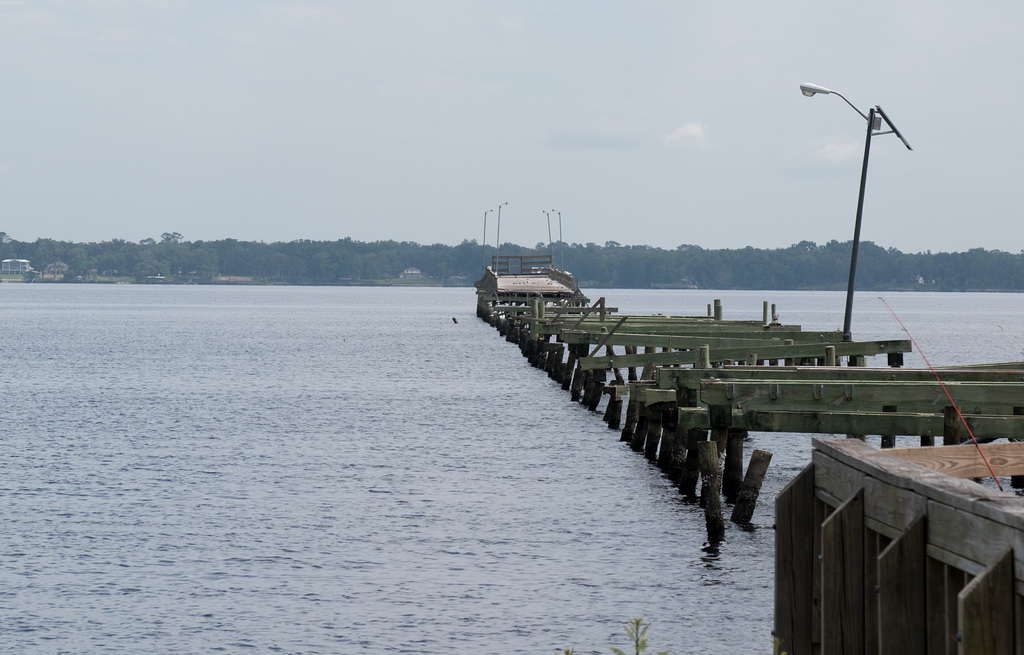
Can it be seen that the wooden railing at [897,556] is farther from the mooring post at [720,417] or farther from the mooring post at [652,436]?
the mooring post at [652,436]

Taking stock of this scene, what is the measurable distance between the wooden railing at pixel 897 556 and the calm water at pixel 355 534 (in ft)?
18.5

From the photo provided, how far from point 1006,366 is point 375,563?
11.6 meters

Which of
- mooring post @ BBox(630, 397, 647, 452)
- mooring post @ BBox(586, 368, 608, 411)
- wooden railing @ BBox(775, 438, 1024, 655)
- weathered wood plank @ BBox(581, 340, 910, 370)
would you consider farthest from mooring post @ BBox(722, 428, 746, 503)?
mooring post @ BBox(586, 368, 608, 411)

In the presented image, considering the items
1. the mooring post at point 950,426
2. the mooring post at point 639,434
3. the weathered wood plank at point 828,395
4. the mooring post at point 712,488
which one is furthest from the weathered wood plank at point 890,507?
the mooring post at point 639,434

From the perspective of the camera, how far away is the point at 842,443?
566 cm

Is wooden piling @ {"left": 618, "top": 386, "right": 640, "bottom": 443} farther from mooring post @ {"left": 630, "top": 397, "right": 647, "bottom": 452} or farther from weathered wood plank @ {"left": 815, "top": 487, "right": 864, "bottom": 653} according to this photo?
weathered wood plank @ {"left": 815, "top": 487, "right": 864, "bottom": 653}

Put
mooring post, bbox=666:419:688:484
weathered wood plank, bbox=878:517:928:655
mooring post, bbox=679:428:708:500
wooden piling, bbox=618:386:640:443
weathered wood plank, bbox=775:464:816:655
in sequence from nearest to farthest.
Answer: weathered wood plank, bbox=878:517:928:655
weathered wood plank, bbox=775:464:816:655
mooring post, bbox=679:428:708:500
mooring post, bbox=666:419:688:484
wooden piling, bbox=618:386:640:443

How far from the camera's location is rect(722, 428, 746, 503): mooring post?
17.2 meters

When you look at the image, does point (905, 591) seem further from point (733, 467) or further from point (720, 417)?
point (733, 467)

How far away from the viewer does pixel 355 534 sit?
1634 centimetres

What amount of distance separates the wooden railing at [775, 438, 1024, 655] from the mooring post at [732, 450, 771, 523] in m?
9.23

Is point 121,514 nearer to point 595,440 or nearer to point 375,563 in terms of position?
point 375,563

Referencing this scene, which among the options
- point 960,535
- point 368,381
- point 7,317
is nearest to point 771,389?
point 960,535

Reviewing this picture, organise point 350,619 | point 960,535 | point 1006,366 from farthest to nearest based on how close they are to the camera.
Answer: point 1006,366 → point 350,619 → point 960,535
